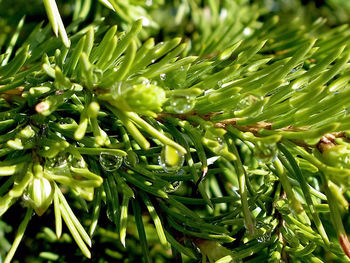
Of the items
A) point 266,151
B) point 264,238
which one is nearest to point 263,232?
point 264,238

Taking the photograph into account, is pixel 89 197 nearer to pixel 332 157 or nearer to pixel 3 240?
pixel 332 157

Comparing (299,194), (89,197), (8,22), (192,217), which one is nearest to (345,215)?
(299,194)

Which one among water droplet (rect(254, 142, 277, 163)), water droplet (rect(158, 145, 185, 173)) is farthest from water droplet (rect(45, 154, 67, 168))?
water droplet (rect(254, 142, 277, 163))

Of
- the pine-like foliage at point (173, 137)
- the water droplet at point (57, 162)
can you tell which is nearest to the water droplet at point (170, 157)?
the pine-like foliage at point (173, 137)

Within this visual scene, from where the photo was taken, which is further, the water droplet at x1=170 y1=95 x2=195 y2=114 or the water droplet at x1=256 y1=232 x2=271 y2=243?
the water droplet at x1=256 y1=232 x2=271 y2=243

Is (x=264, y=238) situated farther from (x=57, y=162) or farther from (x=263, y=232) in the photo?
(x=57, y=162)

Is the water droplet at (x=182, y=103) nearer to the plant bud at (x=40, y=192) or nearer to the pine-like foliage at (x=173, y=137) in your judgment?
the pine-like foliage at (x=173, y=137)

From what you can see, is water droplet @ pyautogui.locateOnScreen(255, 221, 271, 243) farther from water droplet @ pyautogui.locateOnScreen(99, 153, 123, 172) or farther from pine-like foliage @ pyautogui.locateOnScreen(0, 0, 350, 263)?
water droplet @ pyautogui.locateOnScreen(99, 153, 123, 172)
